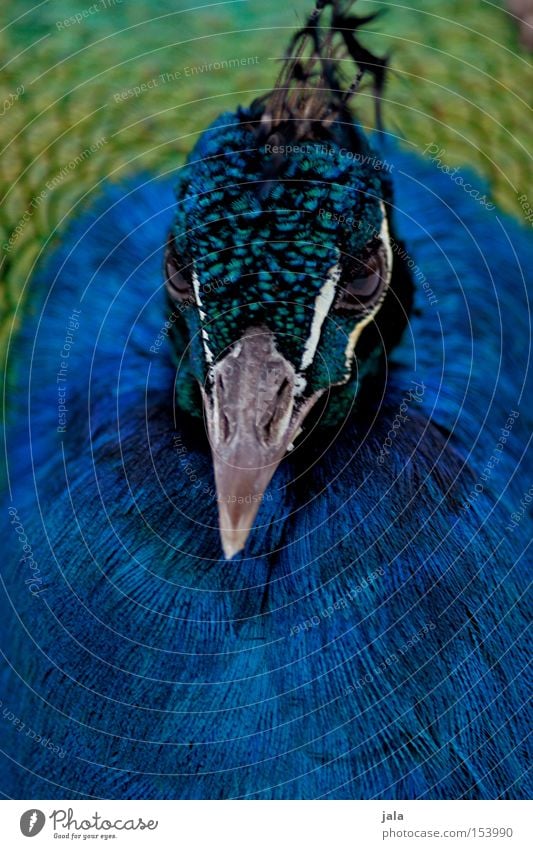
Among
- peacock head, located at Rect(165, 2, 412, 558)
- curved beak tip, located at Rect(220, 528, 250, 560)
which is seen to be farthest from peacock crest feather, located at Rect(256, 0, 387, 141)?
curved beak tip, located at Rect(220, 528, 250, 560)

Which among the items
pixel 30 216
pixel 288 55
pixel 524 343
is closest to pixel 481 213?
pixel 524 343

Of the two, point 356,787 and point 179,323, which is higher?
point 179,323

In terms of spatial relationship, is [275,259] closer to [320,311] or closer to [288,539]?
[320,311]

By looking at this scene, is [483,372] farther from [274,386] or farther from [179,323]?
[179,323]

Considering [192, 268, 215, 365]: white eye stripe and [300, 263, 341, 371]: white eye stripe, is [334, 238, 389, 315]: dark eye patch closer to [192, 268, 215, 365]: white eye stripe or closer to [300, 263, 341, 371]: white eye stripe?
[300, 263, 341, 371]: white eye stripe

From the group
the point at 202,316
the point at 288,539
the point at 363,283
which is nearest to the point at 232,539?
the point at 288,539

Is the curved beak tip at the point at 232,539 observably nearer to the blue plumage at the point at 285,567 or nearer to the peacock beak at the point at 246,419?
the peacock beak at the point at 246,419
